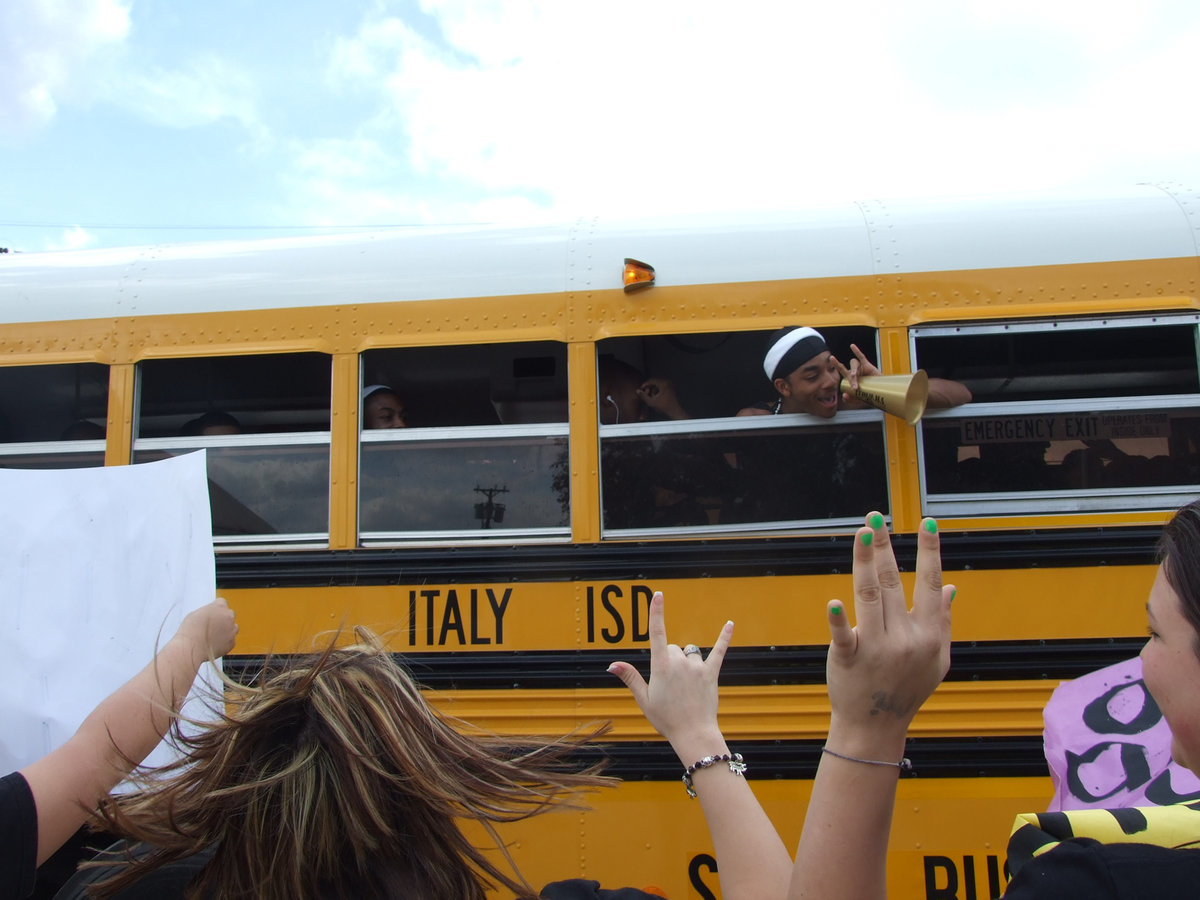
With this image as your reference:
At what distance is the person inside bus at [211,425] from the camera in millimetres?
3027

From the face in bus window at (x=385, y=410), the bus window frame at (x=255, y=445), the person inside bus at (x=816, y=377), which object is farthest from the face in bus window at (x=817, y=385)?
the bus window frame at (x=255, y=445)

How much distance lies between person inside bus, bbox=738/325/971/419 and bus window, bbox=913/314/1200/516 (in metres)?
0.07

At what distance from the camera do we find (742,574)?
2.66 meters

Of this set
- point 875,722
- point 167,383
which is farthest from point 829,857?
point 167,383

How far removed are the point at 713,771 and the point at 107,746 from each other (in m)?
0.76

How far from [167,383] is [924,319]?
2.68 meters

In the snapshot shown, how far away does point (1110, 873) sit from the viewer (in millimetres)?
821

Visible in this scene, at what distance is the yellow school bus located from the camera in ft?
8.48

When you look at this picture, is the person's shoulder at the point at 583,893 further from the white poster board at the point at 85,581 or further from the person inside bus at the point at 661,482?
the person inside bus at the point at 661,482

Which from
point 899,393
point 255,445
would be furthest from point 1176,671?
point 255,445

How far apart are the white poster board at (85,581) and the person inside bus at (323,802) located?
1.99ft

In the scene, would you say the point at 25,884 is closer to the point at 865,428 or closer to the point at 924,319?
the point at 865,428

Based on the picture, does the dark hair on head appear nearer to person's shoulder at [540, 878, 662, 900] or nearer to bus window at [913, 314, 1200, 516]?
person's shoulder at [540, 878, 662, 900]

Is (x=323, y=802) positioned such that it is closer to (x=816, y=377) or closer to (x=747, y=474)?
(x=747, y=474)
